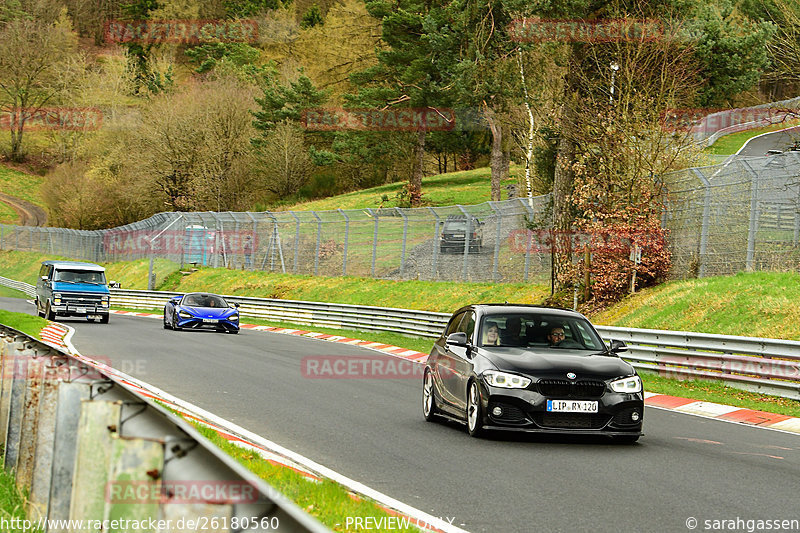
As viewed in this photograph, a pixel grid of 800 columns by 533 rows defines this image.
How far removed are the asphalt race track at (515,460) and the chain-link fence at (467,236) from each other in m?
9.91

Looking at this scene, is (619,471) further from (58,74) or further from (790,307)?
(58,74)

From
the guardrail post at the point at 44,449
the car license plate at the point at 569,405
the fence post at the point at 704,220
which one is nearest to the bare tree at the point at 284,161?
the fence post at the point at 704,220

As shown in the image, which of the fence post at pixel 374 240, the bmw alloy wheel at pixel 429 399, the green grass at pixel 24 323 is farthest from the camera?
the fence post at pixel 374 240

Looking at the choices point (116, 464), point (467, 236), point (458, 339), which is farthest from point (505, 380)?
point (467, 236)

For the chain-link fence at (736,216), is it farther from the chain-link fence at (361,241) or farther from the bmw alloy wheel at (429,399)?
the bmw alloy wheel at (429,399)

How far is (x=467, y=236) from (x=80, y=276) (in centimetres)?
1358

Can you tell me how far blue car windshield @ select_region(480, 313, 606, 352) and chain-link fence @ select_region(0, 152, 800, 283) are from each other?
11931mm

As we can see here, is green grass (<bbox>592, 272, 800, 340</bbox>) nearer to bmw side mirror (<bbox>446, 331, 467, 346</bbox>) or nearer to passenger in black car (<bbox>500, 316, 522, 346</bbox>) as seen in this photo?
passenger in black car (<bbox>500, 316, 522, 346</bbox>)

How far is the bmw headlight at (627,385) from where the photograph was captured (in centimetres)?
1084

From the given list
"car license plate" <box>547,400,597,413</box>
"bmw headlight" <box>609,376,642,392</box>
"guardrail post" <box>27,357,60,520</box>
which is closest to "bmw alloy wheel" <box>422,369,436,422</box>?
"car license plate" <box>547,400,597,413</box>

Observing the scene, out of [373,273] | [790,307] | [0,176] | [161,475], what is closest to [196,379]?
[790,307]

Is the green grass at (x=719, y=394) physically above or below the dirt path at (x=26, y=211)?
below

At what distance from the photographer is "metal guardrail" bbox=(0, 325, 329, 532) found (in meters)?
3.22

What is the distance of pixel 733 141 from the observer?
65.1m
